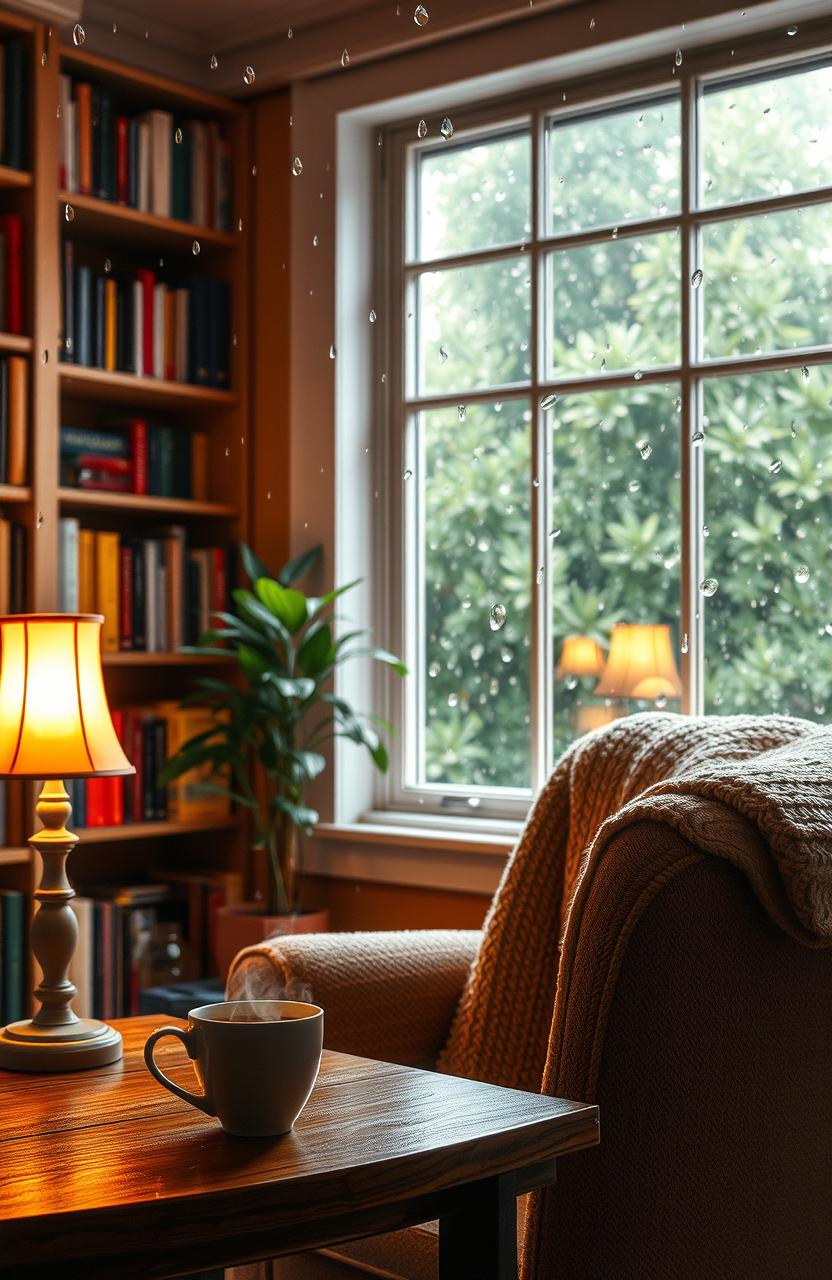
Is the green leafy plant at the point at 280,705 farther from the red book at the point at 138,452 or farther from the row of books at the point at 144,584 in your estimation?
the red book at the point at 138,452

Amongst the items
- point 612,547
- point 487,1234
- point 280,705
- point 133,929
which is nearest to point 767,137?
point 612,547

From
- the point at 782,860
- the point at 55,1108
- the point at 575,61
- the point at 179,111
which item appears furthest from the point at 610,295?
the point at 55,1108

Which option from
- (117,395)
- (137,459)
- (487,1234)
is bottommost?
(487,1234)

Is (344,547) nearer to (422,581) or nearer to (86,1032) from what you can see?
(422,581)

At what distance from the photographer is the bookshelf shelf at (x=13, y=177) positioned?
9.78 ft

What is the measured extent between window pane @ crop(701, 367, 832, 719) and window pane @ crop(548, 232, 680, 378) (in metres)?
0.18

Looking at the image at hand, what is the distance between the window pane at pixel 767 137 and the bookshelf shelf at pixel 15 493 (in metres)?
1.50

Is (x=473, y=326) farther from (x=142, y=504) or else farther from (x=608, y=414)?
(x=142, y=504)

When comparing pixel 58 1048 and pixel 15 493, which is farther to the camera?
pixel 15 493

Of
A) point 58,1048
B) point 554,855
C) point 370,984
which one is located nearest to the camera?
point 58,1048

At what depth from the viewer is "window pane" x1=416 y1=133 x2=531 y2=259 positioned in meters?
3.21

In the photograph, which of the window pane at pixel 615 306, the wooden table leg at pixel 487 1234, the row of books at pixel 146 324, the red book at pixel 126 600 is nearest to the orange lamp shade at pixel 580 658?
the window pane at pixel 615 306

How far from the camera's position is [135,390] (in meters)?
3.36

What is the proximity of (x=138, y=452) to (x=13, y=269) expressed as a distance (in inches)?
20.2
